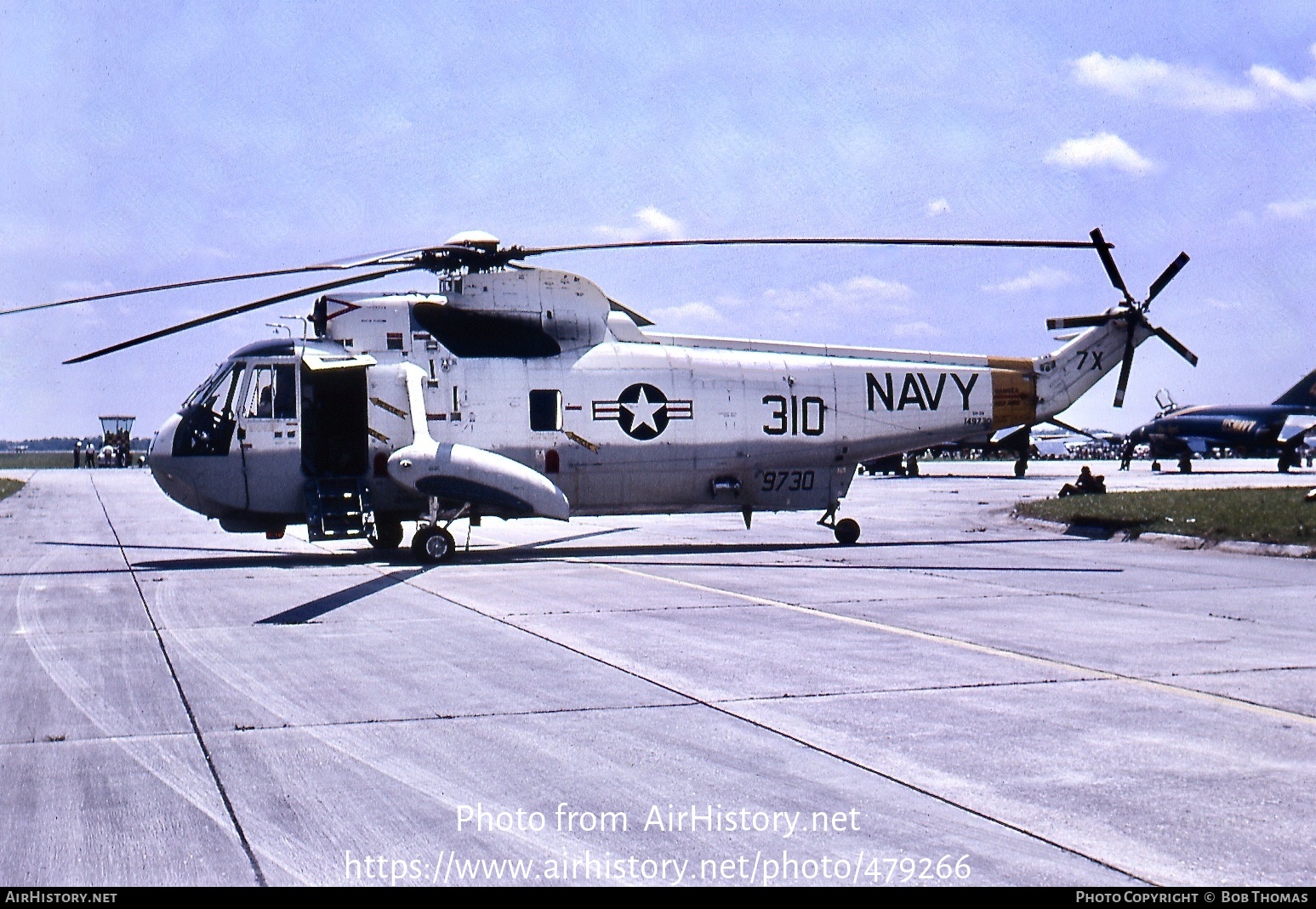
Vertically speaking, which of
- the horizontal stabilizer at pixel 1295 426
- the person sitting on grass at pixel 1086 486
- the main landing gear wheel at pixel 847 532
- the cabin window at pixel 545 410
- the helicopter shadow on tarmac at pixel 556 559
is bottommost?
the helicopter shadow on tarmac at pixel 556 559

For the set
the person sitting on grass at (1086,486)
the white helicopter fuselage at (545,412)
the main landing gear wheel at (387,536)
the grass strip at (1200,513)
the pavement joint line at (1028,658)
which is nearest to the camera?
the pavement joint line at (1028,658)

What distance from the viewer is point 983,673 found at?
8000mm

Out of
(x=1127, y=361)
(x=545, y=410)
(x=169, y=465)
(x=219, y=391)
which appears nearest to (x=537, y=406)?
(x=545, y=410)

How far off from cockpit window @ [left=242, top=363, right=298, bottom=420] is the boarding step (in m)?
1.10

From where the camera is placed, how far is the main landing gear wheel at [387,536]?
18.6 meters

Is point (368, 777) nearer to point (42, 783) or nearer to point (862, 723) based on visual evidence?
point (42, 783)

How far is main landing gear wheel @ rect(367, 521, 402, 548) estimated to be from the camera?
1861cm

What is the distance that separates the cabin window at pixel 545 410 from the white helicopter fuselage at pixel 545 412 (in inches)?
1.0

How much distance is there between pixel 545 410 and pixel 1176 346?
11305 mm

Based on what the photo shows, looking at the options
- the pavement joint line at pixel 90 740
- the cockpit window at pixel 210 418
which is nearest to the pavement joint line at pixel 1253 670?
the pavement joint line at pixel 90 740

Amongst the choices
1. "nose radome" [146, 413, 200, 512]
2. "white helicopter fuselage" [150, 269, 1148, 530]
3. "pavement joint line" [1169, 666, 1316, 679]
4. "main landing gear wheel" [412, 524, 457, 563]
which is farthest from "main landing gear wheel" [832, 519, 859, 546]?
"pavement joint line" [1169, 666, 1316, 679]

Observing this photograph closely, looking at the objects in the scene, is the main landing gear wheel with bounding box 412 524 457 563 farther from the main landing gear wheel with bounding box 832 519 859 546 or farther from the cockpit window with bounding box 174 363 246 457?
the main landing gear wheel with bounding box 832 519 859 546

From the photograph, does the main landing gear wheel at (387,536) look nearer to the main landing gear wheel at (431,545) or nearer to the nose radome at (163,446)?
the main landing gear wheel at (431,545)
